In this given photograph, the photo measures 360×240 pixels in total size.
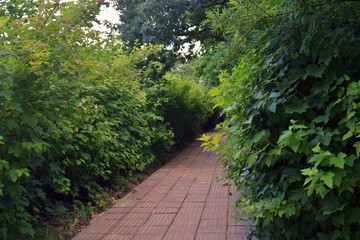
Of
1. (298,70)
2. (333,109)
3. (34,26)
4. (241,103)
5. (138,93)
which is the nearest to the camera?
(333,109)

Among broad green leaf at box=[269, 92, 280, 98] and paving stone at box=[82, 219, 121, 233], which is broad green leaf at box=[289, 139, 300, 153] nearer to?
broad green leaf at box=[269, 92, 280, 98]

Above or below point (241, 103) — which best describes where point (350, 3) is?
above

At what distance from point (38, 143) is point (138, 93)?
5.06 meters

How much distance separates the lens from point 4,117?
142 inches

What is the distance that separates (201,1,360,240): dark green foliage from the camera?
2537 mm

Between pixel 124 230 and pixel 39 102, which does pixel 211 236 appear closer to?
pixel 124 230

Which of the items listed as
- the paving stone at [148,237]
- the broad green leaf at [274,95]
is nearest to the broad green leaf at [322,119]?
the broad green leaf at [274,95]

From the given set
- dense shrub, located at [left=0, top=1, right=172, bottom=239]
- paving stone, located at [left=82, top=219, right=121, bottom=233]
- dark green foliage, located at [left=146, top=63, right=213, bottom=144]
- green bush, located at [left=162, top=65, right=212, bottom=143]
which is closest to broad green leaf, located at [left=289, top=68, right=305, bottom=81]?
dense shrub, located at [left=0, top=1, right=172, bottom=239]

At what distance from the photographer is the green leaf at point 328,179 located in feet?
7.68

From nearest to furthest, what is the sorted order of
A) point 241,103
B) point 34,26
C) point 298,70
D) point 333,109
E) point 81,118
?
1. point 333,109
2. point 298,70
3. point 241,103
4. point 34,26
5. point 81,118

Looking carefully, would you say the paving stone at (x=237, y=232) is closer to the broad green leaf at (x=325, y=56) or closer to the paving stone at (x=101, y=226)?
the paving stone at (x=101, y=226)

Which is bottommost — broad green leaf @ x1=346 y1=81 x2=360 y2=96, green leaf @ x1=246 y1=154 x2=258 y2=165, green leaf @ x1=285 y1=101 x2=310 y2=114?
green leaf @ x1=246 y1=154 x2=258 y2=165

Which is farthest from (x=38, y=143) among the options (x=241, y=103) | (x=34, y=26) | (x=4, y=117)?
(x=241, y=103)

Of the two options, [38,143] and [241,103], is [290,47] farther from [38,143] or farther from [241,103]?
[38,143]
